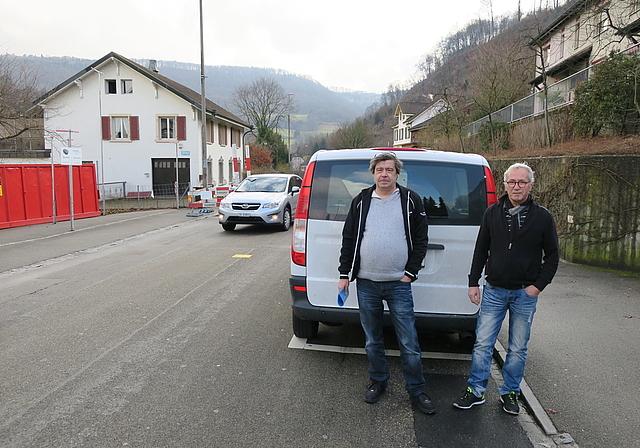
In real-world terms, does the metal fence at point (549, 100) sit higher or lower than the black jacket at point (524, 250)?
higher

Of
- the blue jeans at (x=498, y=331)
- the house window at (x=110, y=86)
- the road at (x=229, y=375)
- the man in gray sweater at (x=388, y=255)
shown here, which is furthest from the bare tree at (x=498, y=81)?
the man in gray sweater at (x=388, y=255)

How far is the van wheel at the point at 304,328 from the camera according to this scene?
512cm

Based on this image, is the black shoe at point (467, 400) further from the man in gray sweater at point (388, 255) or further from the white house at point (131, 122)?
the white house at point (131, 122)

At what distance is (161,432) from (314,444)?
104 centimetres

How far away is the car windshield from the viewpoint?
15.7 metres

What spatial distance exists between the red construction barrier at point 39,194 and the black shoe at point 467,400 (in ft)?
52.6

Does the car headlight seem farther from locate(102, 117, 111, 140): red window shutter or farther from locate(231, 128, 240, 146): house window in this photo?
locate(231, 128, 240, 146): house window

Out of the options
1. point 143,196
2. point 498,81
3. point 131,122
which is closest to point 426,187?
point 498,81

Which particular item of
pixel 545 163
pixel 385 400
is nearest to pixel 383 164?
pixel 385 400

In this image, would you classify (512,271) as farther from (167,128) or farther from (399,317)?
(167,128)

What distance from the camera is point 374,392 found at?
3918mm

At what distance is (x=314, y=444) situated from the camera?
327 cm

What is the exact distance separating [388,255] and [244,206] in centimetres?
1104

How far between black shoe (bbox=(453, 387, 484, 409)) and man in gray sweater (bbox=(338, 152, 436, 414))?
0.22m
